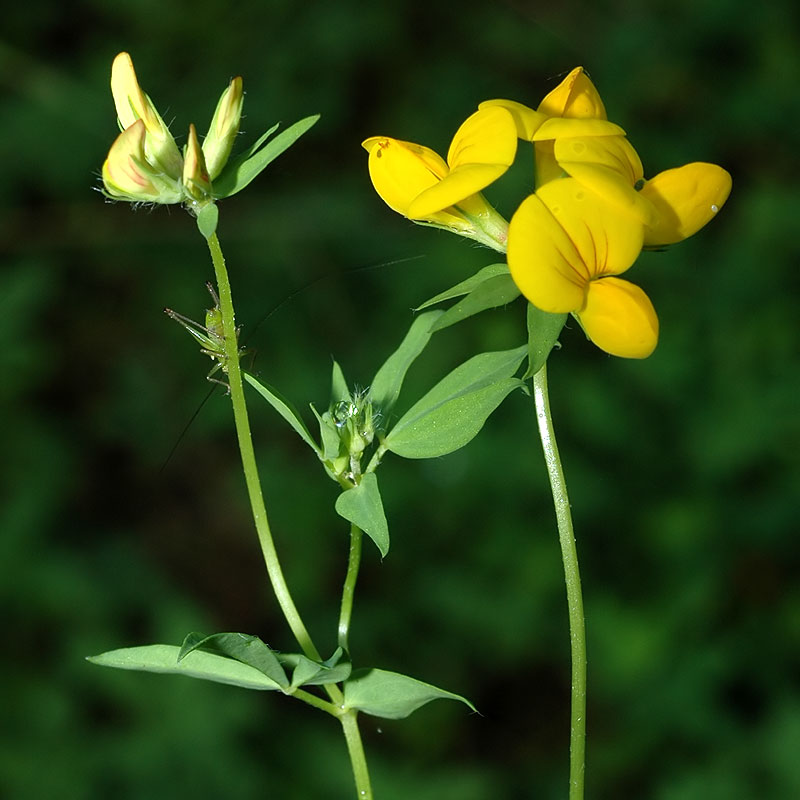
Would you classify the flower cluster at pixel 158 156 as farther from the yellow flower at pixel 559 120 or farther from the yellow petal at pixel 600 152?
the yellow petal at pixel 600 152

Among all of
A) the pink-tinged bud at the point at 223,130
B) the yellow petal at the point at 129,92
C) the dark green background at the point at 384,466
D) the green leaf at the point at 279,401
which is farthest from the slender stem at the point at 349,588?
the dark green background at the point at 384,466

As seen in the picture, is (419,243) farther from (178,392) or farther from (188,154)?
(188,154)

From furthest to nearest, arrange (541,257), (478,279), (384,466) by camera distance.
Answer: (384,466) < (478,279) < (541,257)

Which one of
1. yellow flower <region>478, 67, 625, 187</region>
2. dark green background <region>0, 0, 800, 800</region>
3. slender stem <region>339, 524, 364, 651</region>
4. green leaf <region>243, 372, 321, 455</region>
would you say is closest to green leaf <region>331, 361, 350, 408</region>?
green leaf <region>243, 372, 321, 455</region>

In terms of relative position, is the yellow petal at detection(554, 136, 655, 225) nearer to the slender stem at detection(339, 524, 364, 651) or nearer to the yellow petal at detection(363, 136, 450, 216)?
the yellow petal at detection(363, 136, 450, 216)

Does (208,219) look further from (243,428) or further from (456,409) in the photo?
(456,409)

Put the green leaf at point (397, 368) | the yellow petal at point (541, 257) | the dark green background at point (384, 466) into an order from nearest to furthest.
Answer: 1. the yellow petal at point (541, 257)
2. the green leaf at point (397, 368)
3. the dark green background at point (384, 466)

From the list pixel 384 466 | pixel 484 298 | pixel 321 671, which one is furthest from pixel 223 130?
pixel 384 466
